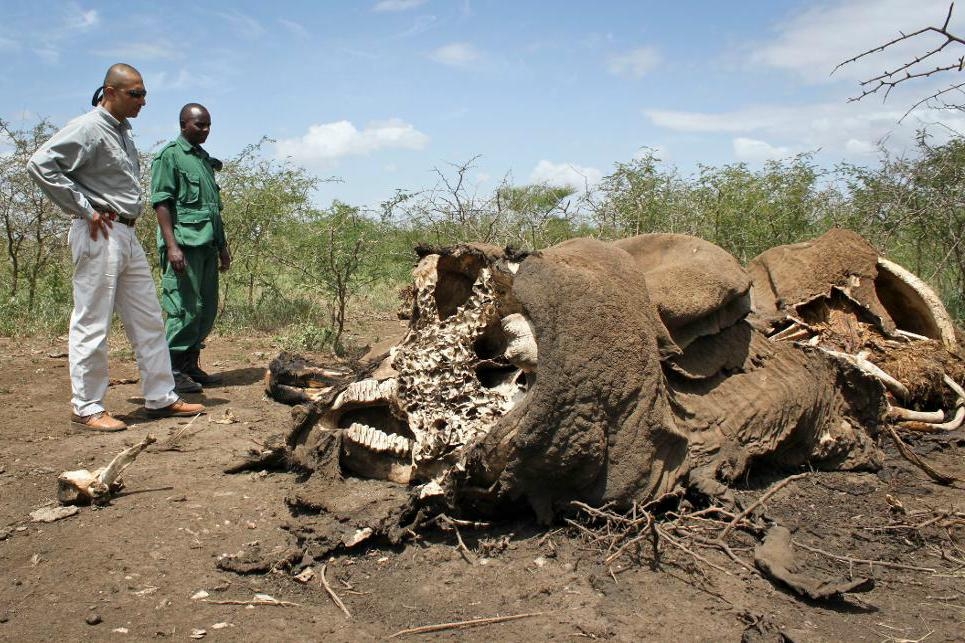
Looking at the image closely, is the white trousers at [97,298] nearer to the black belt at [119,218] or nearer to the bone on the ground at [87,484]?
the black belt at [119,218]

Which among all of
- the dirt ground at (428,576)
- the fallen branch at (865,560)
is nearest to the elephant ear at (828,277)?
the dirt ground at (428,576)

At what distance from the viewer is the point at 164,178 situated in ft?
19.2

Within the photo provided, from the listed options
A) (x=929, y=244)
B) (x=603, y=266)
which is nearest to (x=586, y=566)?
(x=603, y=266)

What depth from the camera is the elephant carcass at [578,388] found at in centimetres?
314

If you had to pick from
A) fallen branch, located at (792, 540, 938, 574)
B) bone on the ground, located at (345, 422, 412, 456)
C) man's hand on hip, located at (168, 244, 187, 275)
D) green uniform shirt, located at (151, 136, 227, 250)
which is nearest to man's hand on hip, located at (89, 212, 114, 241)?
man's hand on hip, located at (168, 244, 187, 275)

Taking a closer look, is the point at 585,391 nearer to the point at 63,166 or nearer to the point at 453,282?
the point at 453,282

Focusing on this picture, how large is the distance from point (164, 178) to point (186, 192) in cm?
19

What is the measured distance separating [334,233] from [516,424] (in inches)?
206

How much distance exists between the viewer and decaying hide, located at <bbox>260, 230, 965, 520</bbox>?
124 inches

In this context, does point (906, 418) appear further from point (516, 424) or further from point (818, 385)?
point (516, 424)

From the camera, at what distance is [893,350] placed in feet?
17.2

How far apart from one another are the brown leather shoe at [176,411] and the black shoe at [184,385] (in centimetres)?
58

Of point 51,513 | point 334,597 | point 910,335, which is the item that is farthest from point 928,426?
point 51,513

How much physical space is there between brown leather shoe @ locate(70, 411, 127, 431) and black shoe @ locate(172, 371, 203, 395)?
97 centimetres
